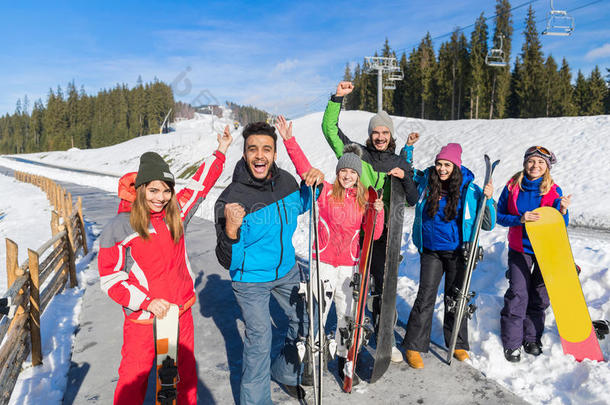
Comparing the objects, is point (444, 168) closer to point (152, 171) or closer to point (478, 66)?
point (152, 171)

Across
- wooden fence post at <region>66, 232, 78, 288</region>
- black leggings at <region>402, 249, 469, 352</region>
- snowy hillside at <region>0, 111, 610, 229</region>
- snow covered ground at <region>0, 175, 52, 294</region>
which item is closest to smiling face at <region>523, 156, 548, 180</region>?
black leggings at <region>402, 249, 469, 352</region>

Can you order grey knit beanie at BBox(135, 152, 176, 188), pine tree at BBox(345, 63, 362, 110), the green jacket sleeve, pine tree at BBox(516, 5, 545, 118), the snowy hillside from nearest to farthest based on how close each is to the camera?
grey knit beanie at BBox(135, 152, 176, 188), the green jacket sleeve, the snowy hillside, pine tree at BBox(516, 5, 545, 118), pine tree at BBox(345, 63, 362, 110)

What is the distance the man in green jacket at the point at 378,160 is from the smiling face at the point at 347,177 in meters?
0.25

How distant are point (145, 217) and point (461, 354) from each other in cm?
320

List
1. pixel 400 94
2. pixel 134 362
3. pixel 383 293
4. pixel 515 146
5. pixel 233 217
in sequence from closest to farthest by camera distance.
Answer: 1. pixel 233 217
2. pixel 134 362
3. pixel 383 293
4. pixel 515 146
5. pixel 400 94

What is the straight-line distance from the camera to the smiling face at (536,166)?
141 inches

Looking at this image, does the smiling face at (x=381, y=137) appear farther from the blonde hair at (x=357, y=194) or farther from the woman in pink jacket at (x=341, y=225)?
the blonde hair at (x=357, y=194)

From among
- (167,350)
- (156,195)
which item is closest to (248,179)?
(156,195)

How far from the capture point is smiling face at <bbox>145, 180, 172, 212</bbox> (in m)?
2.49

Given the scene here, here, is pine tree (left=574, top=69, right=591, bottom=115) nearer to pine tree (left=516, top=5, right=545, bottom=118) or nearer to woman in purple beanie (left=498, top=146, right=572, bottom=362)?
pine tree (left=516, top=5, right=545, bottom=118)

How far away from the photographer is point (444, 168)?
3562 millimetres

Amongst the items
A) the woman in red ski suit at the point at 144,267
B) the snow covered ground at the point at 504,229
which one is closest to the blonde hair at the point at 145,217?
the woman in red ski suit at the point at 144,267

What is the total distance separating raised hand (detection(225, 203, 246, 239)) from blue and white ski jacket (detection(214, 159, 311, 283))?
143 mm

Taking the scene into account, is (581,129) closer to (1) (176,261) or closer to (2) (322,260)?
(2) (322,260)
